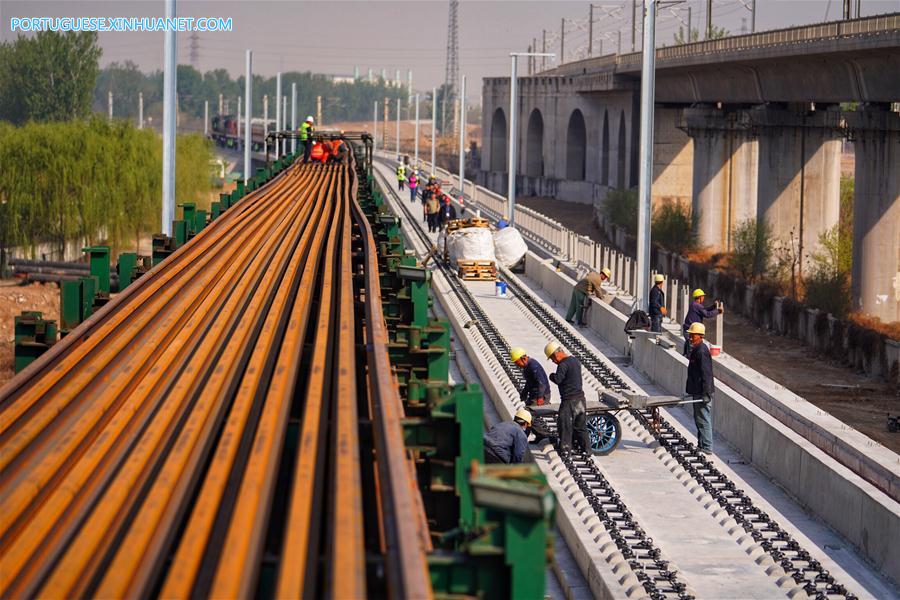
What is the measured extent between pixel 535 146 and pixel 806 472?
293 ft

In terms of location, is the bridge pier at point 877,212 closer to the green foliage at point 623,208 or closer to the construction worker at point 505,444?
the green foliage at point 623,208

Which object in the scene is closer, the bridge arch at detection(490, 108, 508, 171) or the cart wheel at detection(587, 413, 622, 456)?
the cart wheel at detection(587, 413, 622, 456)

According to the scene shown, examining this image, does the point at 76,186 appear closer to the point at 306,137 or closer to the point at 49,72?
the point at 306,137

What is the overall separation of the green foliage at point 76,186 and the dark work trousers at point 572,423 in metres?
40.6

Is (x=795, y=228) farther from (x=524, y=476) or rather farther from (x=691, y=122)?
(x=524, y=476)

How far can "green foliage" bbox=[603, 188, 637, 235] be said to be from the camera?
196 feet

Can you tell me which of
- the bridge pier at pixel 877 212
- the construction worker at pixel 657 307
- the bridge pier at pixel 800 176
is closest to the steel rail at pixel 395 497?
the construction worker at pixel 657 307

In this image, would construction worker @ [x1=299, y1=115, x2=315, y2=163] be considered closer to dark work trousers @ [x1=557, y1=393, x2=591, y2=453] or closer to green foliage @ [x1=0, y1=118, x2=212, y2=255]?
green foliage @ [x1=0, y1=118, x2=212, y2=255]

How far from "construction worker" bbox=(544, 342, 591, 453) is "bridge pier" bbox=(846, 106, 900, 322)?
818 inches

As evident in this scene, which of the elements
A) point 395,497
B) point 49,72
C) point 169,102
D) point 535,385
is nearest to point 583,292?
point 169,102

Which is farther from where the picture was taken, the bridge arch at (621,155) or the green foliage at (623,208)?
the bridge arch at (621,155)

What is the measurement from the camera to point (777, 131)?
48.1 m

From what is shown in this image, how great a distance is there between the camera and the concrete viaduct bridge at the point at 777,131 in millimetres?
36562

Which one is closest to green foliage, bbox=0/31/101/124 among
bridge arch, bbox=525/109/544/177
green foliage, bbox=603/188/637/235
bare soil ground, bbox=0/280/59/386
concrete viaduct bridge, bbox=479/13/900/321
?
bridge arch, bbox=525/109/544/177
